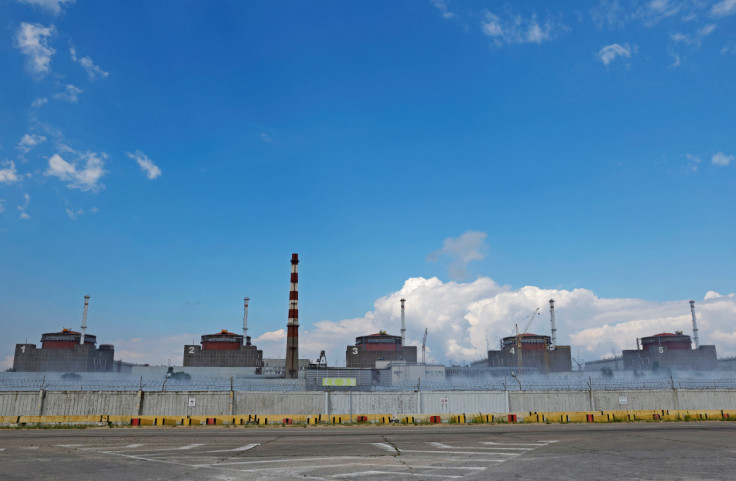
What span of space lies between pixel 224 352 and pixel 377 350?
1758 inches

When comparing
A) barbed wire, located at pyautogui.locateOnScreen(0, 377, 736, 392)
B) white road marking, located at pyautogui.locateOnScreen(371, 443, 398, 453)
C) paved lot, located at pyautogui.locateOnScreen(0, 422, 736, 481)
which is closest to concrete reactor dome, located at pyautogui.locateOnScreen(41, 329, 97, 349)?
barbed wire, located at pyautogui.locateOnScreen(0, 377, 736, 392)

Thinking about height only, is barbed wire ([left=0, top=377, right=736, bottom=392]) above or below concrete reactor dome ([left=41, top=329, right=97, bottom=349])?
below

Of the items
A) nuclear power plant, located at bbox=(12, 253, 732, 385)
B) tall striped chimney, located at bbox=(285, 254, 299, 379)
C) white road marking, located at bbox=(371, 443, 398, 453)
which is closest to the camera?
white road marking, located at bbox=(371, 443, 398, 453)

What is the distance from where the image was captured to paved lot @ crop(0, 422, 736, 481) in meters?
13.8

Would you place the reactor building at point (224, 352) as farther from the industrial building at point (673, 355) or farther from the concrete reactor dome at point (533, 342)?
the industrial building at point (673, 355)

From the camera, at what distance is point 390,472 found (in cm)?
1420

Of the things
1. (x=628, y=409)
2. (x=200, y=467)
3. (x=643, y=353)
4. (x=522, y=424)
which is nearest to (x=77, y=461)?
(x=200, y=467)

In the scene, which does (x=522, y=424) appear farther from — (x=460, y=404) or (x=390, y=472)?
(x=390, y=472)

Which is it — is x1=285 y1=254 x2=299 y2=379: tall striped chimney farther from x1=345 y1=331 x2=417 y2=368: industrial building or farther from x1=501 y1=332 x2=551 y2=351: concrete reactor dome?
x1=501 y1=332 x2=551 y2=351: concrete reactor dome

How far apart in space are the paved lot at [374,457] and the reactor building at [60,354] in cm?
14580

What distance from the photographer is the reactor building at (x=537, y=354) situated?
167 meters

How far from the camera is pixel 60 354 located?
6019 inches

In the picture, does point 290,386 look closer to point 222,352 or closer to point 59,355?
point 222,352

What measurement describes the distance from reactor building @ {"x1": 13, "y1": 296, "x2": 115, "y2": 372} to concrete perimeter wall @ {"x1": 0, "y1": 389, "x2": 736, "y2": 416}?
423ft
